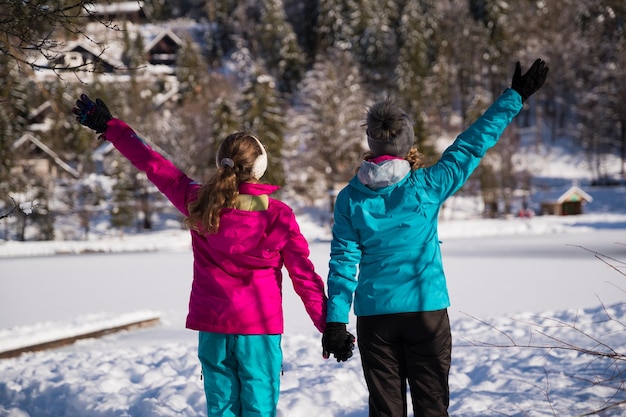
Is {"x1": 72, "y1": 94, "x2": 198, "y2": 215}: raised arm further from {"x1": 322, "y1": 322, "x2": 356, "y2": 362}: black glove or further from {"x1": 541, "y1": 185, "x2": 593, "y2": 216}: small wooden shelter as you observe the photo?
{"x1": 541, "y1": 185, "x2": 593, "y2": 216}: small wooden shelter

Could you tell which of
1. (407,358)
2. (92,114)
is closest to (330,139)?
(92,114)

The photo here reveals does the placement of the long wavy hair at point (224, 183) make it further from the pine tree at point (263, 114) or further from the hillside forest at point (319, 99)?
the pine tree at point (263, 114)

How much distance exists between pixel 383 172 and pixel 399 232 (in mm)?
293

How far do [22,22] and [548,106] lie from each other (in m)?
56.8

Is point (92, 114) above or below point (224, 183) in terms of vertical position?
above

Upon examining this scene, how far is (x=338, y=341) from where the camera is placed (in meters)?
2.84

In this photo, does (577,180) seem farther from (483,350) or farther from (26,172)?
(483,350)

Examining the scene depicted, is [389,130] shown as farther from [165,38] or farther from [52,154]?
[165,38]

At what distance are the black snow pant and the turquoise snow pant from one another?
0.49 meters

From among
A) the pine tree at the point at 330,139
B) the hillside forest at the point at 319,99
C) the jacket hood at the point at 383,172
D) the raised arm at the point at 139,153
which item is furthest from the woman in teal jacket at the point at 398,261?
the pine tree at the point at 330,139

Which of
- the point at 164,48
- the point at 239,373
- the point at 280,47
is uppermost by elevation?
the point at 164,48

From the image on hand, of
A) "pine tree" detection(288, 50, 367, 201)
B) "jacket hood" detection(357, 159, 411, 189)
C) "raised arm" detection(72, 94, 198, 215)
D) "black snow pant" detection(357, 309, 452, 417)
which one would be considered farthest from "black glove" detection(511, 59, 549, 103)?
"pine tree" detection(288, 50, 367, 201)

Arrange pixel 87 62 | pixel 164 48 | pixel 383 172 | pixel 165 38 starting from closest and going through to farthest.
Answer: pixel 383 172, pixel 87 62, pixel 165 38, pixel 164 48

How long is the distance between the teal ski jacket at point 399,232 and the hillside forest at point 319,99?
25.2 metres
